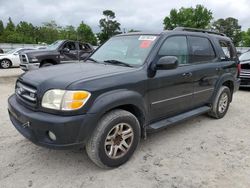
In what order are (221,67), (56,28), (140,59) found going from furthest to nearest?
1. (56,28)
2. (221,67)
3. (140,59)

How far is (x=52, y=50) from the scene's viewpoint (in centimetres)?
1054

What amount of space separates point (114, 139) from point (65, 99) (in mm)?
846

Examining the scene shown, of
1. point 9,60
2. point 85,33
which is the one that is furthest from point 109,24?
point 9,60

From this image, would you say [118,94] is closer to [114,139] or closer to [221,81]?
[114,139]

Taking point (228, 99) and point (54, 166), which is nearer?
point (54, 166)

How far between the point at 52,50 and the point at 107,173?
8482mm

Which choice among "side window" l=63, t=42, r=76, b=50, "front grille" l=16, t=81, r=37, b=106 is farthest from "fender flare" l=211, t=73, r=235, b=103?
"side window" l=63, t=42, r=76, b=50

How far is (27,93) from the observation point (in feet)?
10.1

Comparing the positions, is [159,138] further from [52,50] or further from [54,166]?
[52,50]

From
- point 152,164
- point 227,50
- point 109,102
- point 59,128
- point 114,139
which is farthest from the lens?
point 227,50

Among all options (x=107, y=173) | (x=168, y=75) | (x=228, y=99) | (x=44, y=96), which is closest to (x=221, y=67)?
(x=228, y=99)

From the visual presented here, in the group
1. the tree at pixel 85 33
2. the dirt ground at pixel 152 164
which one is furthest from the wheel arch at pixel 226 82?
the tree at pixel 85 33

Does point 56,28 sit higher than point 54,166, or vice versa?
point 56,28

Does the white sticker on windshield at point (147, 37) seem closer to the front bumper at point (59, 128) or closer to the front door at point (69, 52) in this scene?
the front bumper at point (59, 128)
